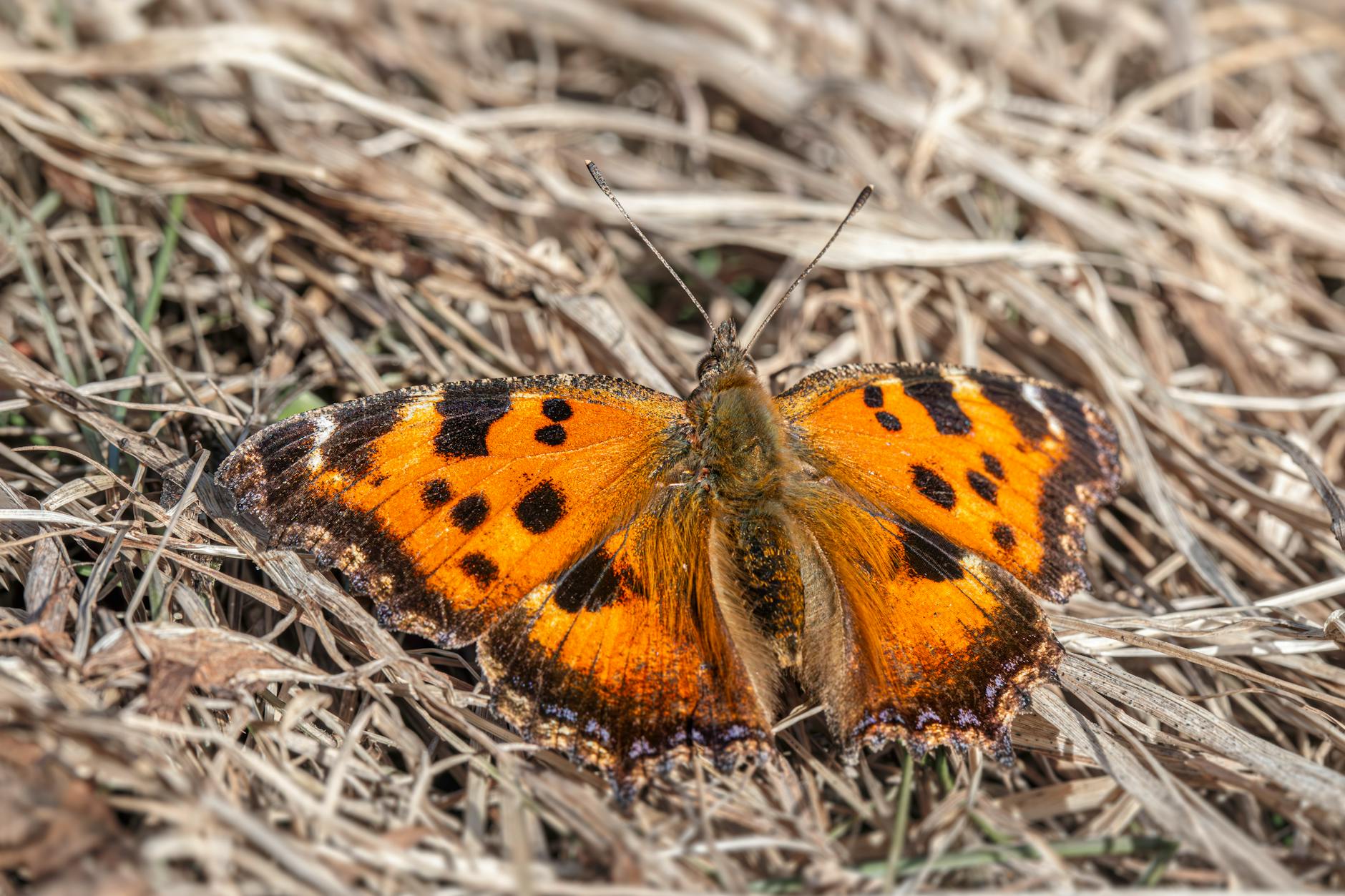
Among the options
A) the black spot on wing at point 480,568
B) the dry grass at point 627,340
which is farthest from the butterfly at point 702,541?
the dry grass at point 627,340

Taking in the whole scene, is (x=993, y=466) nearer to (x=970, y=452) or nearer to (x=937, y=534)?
(x=970, y=452)

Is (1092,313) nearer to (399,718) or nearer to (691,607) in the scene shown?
(691,607)

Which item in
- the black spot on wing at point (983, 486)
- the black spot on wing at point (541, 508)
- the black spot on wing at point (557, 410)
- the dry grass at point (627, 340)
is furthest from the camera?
the black spot on wing at point (983, 486)

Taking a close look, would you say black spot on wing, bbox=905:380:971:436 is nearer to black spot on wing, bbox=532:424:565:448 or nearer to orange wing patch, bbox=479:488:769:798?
orange wing patch, bbox=479:488:769:798

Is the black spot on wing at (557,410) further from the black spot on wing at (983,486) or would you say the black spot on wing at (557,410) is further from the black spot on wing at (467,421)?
the black spot on wing at (983,486)

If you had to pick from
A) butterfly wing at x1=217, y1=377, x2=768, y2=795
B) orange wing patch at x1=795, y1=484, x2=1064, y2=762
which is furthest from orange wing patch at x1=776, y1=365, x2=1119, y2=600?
butterfly wing at x1=217, y1=377, x2=768, y2=795

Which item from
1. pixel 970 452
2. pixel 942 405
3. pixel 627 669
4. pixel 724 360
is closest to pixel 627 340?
pixel 724 360

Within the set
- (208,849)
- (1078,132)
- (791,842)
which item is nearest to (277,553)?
(208,849)
